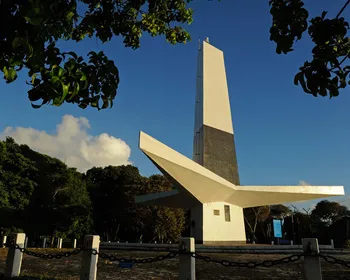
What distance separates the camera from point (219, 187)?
1560cm

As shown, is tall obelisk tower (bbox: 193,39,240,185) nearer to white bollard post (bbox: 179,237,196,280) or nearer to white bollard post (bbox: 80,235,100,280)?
white bollard post (bbox: 80,235,100,280)

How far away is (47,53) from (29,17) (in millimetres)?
679

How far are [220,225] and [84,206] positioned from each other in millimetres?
11519

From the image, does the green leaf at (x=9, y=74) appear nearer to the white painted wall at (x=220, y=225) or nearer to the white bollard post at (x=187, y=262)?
the white bollard post at (x=187, y=262)

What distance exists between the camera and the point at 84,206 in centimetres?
2306

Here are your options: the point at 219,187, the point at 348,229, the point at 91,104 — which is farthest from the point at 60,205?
the point at 348,229

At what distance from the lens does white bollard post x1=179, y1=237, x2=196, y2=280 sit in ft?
12.4

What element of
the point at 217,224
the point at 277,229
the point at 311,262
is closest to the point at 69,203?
the point at 217,224

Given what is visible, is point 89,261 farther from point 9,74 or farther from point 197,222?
point 197,222

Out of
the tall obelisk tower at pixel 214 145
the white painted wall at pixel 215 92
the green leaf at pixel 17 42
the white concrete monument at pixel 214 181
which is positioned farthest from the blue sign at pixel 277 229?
the green leaf at pixel 17 42

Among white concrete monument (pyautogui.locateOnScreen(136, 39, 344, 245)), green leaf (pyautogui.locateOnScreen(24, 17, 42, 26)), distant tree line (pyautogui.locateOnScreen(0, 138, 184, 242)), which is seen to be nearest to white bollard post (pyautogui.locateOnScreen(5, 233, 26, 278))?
green leaf (pyautogui.locateOnScreen(24, 17, 42, 26))

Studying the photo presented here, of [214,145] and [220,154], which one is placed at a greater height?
[214,145]

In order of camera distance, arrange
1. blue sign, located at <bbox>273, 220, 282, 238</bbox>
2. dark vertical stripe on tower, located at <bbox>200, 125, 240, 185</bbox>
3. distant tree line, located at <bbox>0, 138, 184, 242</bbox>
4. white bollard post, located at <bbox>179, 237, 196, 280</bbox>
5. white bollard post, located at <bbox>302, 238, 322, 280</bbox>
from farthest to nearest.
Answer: blue sign, located at <bbox>273, 220, 282, 238</bbox>
distant tree line, located at <bbox>0, 138, 184, 242</bbox>
dark vertical stripe on tower, located at <bbox>200, 125, 240, 185</bbox>
white bollard post, located at <bbox>179, 237, 196, 280</bbox>
white bollard post, located at <bbox>302, 238, 322, 280</bbox>

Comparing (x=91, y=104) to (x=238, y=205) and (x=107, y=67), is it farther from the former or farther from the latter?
(x=238, y=205)
